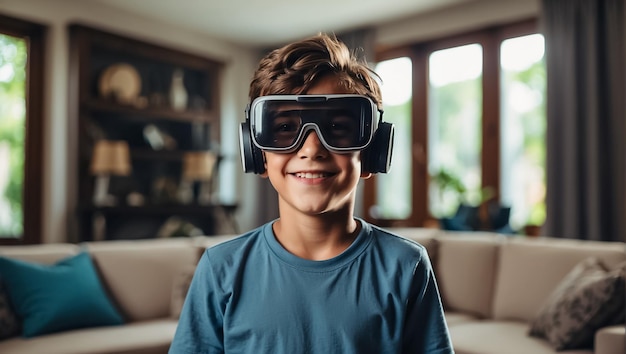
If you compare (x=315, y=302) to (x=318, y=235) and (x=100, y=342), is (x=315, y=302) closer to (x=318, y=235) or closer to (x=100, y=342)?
(x=318, y=235)

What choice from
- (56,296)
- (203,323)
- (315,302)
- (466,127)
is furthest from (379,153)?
(466,127)

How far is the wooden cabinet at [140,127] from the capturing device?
196 inches

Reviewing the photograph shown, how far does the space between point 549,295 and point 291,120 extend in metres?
2.13

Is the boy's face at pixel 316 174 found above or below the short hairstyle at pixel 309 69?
below

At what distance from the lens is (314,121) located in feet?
2.45

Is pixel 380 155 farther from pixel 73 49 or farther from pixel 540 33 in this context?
pixel 73 49

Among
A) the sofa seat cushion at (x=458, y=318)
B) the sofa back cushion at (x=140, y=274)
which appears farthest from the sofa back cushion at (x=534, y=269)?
the sofa back cushion at (x=140, y=274)

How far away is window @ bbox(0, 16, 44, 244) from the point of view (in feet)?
15.6

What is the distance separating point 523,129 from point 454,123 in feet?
2.12

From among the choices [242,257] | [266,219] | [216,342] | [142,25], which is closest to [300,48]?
[242,257]

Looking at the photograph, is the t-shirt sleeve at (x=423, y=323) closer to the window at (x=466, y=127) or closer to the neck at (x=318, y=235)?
the neck at (x=318, y=235)

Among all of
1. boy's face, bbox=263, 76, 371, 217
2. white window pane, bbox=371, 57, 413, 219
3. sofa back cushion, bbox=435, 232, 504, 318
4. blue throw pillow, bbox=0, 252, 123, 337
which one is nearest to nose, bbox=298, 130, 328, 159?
boy's face, bbox=263, 76, 371, 217

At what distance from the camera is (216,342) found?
80 centimetres

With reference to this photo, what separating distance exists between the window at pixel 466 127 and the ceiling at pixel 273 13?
1.55 feet
